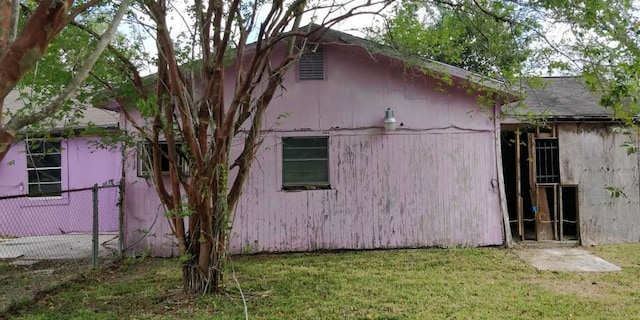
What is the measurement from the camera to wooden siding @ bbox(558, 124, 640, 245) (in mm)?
8680

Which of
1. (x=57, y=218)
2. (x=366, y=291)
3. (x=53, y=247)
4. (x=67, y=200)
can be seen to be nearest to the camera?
(x=366, y=291)

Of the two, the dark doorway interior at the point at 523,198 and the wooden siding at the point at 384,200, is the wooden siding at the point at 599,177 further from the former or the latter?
the wooden siding at the point at 384,200

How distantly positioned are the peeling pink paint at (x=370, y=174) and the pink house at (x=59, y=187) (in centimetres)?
318

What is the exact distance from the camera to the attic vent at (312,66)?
8.39 meters

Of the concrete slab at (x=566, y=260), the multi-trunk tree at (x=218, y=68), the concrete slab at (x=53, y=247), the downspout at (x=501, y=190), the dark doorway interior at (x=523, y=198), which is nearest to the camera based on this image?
the multi-trunk tree at (x=218, y=68)

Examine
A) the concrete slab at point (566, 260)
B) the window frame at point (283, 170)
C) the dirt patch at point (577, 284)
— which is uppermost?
the window frame at point (283, 170)

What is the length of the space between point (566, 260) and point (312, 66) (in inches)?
207

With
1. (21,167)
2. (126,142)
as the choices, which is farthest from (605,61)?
(21,167)

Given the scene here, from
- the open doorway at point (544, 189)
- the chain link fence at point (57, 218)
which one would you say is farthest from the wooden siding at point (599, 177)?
the chain link fence at point (57, 218)

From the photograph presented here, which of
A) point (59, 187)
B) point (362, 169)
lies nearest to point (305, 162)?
point (362, 169)

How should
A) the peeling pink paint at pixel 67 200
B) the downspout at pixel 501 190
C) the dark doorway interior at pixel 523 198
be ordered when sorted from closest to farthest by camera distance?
the downspout at pixel 501 190 → the dark doorway interior at pixel 523 198 → the peeling pink paint at pixel 67 200

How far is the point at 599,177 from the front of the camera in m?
8.72

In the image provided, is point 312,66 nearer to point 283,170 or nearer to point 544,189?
point 283,170

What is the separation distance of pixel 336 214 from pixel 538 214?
3870 mm
